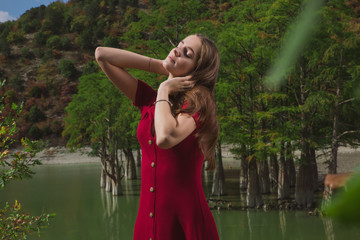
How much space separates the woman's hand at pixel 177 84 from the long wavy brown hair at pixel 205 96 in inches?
1.1

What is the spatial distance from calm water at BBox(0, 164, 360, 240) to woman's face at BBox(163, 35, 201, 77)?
927 centimetres

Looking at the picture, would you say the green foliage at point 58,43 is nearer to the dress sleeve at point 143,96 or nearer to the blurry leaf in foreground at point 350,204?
the dress sleeve at point 143,96

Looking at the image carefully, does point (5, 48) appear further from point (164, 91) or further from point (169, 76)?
point (164, 91)

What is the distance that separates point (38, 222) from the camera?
4.92 metres

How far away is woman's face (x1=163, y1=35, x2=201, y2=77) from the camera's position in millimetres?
2338

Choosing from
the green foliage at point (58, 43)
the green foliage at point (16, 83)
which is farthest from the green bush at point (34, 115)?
the green foliage at point (58, 43)

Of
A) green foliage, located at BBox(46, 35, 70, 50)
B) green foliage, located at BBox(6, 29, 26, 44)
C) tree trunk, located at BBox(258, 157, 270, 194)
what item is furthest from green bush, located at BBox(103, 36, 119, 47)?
tree trunk, located at BBox(258, 157, 270, 194)

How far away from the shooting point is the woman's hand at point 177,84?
223 centimetres

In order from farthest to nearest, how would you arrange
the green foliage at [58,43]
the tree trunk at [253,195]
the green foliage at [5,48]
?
the green foliage at [58,43], the green foliage at [5,48], the tree trunk at [253,195]

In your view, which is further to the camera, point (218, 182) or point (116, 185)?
Answer: point (116, 185)

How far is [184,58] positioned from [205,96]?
0.72ft

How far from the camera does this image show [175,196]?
91.6 inches

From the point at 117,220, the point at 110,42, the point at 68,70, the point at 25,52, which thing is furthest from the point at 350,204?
the point at 25,52

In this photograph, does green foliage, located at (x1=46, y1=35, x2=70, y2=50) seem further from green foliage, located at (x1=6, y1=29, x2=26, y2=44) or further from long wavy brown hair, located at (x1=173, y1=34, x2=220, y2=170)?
long wavy brown hair, located at (x1=173, y1=34, x2=220, y2=170)
